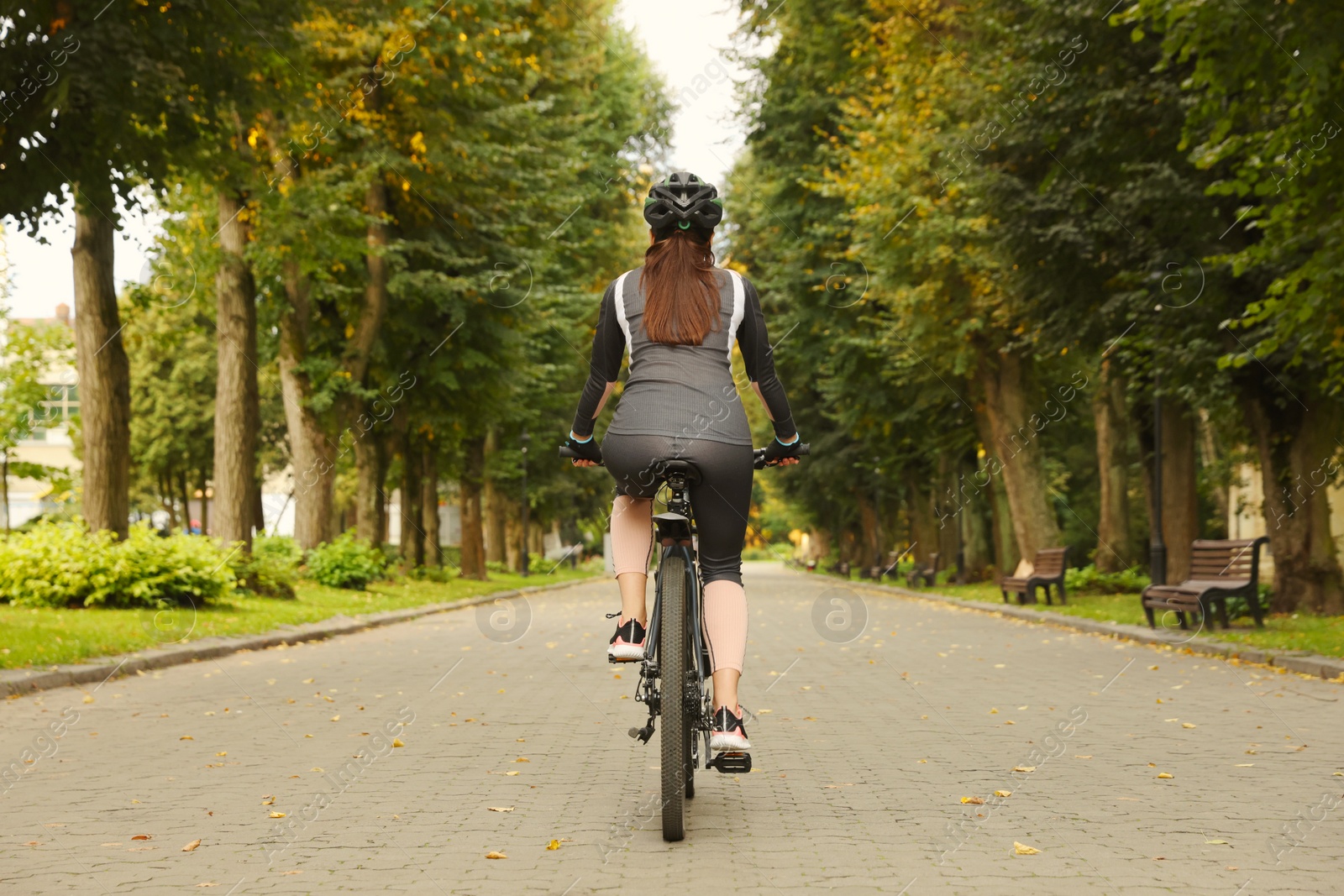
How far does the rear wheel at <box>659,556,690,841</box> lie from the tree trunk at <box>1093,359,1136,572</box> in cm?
2452

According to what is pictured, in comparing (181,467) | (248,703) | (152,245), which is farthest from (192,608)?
(181,467)

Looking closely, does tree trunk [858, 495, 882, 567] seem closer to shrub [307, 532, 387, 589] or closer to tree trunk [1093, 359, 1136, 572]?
tree trunk [1093, 359, 1136, 572]

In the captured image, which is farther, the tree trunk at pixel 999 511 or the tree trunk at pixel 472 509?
the tree trunk at pixel 472 509

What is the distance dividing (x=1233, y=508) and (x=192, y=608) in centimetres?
2617

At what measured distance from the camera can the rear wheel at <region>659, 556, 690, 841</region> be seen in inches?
196

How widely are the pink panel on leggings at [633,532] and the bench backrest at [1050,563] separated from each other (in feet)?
64.0

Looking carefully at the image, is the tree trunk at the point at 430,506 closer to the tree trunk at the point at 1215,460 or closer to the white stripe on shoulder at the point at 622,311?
the tree trunk at the point at 1215,460

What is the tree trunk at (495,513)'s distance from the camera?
41781 millimetres

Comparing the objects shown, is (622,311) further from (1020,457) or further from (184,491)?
(184,491)

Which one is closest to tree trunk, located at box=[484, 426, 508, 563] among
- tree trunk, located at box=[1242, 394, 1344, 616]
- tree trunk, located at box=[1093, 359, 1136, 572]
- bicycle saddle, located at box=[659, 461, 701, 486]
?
tree trunk, located at box=[1093, 359, 1136, 572]

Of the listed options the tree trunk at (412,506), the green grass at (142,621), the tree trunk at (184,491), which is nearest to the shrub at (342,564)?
the green grass at (142,621)

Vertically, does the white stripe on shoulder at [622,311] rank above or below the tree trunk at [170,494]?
below

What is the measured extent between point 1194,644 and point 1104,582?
12405mm

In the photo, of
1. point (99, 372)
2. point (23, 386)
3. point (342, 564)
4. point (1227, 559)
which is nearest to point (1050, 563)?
point (1227, 559)
